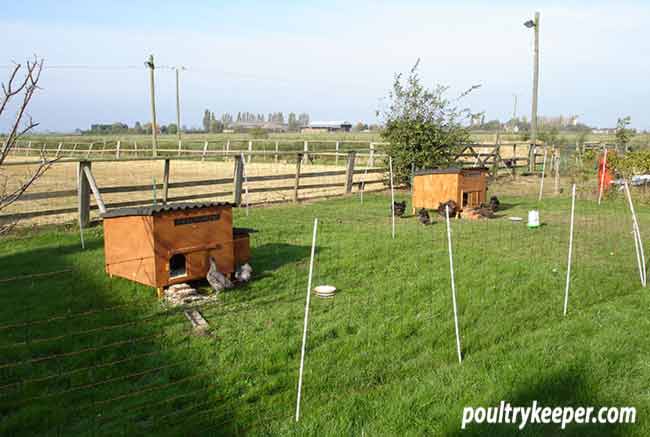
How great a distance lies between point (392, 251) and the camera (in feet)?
28.3

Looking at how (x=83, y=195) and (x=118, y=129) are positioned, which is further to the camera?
(x=118, y=129)

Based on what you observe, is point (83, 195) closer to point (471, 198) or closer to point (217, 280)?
point (217, 280)

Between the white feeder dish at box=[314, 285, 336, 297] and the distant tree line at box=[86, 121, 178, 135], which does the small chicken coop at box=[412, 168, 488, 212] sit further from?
the distant tree line at box=[86, 121, 178, 135]

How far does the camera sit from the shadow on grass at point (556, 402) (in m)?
3.76

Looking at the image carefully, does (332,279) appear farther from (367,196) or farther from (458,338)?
(367,196)

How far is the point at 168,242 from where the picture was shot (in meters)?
6.48

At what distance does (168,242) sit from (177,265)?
71 cm

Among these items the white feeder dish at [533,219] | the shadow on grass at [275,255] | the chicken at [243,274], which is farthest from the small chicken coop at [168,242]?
the white feeder dish at [533,219]

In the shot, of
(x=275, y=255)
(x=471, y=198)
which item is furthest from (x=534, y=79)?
(x=275, y=255)

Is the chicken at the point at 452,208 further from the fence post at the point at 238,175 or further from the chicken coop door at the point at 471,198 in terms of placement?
the fence post at the point at 238,175

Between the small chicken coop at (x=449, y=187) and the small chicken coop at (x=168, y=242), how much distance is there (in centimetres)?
685

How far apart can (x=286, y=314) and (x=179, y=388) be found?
1755mm

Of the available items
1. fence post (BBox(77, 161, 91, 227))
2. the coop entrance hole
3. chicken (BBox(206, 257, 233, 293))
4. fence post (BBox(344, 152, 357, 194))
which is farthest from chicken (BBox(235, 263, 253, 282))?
fence post (BBox(344, 152, 357, 194))

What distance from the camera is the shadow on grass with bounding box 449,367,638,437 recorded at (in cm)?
376
